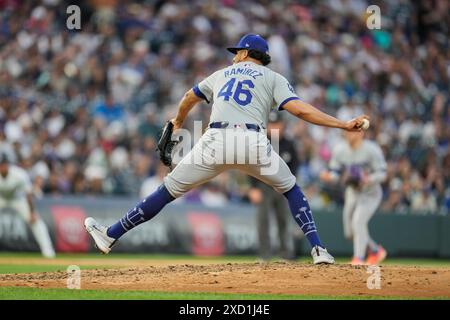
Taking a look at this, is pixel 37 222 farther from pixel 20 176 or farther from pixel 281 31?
pixel 281 31

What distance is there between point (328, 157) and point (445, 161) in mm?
2895

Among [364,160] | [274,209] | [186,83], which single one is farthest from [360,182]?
[186,83]

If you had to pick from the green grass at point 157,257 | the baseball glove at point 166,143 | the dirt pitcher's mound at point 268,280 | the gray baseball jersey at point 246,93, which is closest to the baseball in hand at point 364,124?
the gray baseball jersey at point 246,93

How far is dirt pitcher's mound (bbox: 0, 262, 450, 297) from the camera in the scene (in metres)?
8.56

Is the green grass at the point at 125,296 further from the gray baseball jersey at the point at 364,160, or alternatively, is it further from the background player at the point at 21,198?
the background player at the point at 21,198

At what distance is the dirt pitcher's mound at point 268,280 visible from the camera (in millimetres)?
8562

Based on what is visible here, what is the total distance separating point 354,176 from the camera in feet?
45.4

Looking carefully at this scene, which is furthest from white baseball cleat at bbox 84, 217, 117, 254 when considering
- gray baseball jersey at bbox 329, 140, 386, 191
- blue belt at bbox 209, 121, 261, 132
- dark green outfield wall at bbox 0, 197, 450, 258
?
dark green outfield wall at bbox 0, 197, 450, 258

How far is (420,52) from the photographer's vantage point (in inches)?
969

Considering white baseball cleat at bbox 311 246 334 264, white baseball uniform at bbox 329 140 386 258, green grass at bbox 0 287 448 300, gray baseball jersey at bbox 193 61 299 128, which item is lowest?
green grass at bbox 0 287 448 300

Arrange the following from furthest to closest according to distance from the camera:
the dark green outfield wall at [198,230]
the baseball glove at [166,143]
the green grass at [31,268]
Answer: the dark green outfield wall at [198,230] → the green grass at [31,268] → the baseball glove at [166,143]

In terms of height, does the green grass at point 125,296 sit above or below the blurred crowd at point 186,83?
below

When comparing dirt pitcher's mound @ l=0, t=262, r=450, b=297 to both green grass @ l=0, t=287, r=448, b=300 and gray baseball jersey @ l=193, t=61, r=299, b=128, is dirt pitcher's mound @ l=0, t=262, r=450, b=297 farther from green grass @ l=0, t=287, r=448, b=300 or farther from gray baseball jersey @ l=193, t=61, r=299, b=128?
gray baseball jersey @ l=193, t=61, r=299, b=128

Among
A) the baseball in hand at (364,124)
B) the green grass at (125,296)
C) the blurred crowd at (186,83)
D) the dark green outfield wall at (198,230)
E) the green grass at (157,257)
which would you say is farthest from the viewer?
the blurred crowd at (186,83)
